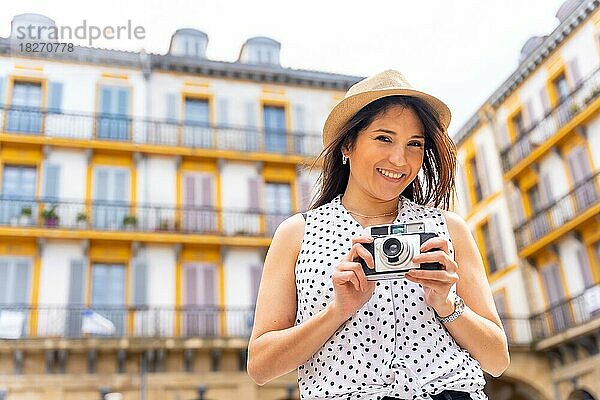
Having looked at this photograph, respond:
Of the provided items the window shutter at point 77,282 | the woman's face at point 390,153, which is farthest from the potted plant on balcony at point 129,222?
the woman's face at point 390,153

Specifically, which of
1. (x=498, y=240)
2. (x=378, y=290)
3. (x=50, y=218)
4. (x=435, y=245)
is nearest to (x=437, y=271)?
(x=435, y=245)

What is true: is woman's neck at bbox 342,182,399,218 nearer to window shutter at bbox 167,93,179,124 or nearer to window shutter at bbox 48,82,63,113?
window shutter at bbox 48,82,63,113

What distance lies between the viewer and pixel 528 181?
43.5 feet

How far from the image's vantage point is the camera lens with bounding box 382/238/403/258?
0.98 meters

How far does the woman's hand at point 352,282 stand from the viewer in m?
1.00

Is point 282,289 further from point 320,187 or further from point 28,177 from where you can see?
point 28,177

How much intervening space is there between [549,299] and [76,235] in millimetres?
7840

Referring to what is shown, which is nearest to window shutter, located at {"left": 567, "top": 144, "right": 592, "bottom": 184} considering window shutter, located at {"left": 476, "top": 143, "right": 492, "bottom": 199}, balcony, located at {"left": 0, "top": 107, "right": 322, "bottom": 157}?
window shutter, located at {"left": 476, "top": 143, "right": 492, "bottom": 199}

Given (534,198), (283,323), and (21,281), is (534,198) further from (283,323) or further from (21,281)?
(283,323)

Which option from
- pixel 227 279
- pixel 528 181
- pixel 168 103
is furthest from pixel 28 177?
pixel 528 181

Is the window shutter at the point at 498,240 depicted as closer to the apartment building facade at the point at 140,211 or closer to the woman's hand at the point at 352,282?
the apartment building facade at the point at 140,211

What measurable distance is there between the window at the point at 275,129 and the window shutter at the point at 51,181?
3.63 meters

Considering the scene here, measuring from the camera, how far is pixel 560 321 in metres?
11.9

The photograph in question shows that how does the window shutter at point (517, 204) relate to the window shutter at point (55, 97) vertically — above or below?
below
